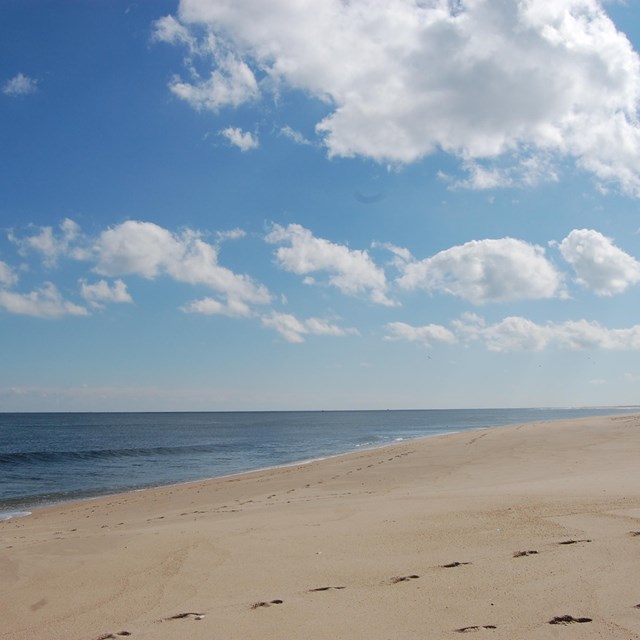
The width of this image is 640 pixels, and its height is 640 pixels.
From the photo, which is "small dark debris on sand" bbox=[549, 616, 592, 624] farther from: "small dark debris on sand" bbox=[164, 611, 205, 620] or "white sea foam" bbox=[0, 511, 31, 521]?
"white sea foam" bbox=[0, 511, 31, 521]

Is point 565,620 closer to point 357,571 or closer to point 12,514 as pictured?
point 357,571

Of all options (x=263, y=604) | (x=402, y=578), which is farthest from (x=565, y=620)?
(x=263, y=604)

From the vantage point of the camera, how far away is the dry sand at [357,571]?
525 cm

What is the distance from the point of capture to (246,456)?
44.3 metres

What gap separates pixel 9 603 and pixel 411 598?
5.34 m

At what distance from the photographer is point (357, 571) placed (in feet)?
22.9

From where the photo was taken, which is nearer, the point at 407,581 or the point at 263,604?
the point at 263,604

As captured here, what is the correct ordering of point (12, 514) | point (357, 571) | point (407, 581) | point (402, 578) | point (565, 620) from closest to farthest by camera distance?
1. point (565, 620)
2. point (407, 581)
3. point (402, 578)
4. point (357, 571)
5. point (12, 514)

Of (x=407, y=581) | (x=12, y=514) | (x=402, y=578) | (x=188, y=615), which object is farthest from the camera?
(x=12, y=514)

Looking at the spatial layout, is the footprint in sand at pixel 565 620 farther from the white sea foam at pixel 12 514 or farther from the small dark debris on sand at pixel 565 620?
the white sea foam at pixel 12 514

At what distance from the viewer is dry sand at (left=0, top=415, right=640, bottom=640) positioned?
17.2ft

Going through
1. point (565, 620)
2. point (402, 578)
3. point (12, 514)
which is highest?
point (565, 620)

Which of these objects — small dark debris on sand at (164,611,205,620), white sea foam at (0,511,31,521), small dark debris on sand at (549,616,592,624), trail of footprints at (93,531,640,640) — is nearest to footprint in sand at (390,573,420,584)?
trail of footprints at (93,531,640,640)

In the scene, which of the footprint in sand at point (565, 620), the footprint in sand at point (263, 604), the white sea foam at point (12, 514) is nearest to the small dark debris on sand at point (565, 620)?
the footprint in sand at point (565, 620)
